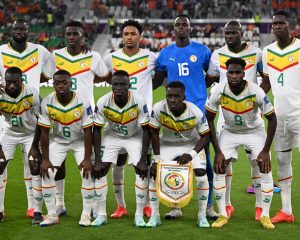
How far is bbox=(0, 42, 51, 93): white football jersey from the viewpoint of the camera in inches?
359

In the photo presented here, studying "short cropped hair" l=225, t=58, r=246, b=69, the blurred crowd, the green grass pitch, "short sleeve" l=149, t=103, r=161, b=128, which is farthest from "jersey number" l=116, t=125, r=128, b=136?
the blurred crowd

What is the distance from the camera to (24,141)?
8797mm

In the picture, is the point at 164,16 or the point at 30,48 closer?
the point at 30,48

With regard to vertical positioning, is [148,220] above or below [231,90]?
below

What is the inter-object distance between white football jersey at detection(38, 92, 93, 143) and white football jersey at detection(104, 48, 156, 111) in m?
0.80

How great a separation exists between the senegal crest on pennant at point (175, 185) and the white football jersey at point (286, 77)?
4.60 feet

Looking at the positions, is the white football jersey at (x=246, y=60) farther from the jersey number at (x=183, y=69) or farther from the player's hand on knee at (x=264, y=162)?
the player's hand on knee at (x=264, y=162)

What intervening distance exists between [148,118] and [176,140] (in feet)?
1.48

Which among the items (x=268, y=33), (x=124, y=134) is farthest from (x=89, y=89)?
(x=268, y=33)

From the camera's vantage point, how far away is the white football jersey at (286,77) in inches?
334

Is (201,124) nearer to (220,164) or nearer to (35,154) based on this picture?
(220,164)

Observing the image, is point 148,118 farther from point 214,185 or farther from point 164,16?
point 164,16

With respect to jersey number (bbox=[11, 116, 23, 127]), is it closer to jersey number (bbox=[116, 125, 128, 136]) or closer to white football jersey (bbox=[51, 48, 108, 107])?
white football jersey (bbox=[51, 48, 108, 107])

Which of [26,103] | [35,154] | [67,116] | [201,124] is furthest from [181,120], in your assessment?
[26,103]
